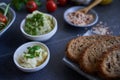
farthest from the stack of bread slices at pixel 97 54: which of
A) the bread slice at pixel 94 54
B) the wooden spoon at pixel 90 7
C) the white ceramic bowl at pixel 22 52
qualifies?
the wooden spoon at pixel 90 7

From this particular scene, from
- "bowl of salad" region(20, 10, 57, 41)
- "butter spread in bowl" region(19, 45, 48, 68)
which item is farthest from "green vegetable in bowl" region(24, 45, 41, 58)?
"bowl of salad" region(20, 10, 57, 41)

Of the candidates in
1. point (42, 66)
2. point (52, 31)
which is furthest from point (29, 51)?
point (52, 31)

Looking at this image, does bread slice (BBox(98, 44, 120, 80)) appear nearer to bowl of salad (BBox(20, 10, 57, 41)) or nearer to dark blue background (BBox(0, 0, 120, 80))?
dark blue background (BBox(0, 0, 120, 80))

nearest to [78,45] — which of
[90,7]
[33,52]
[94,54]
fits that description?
[94,54]

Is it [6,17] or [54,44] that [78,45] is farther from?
[6,17]

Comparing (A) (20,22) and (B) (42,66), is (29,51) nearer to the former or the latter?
Result: (B) (42,66)
